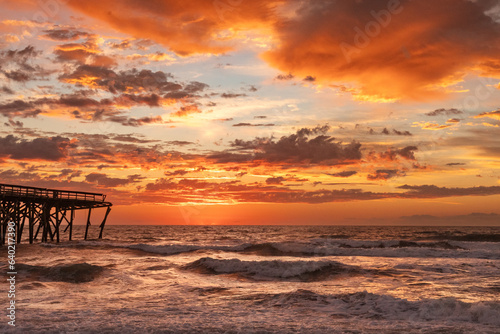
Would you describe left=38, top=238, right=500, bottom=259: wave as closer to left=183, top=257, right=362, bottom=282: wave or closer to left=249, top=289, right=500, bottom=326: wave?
left=183, top=257, right=362, bottom=282: wave

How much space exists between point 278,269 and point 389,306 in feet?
37.6

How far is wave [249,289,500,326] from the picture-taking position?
40.1ft

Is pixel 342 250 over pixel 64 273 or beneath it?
beneath

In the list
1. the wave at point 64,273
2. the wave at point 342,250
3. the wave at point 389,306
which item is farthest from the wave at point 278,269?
the wave at point 342,250

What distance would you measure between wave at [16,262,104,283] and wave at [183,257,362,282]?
22.1ft

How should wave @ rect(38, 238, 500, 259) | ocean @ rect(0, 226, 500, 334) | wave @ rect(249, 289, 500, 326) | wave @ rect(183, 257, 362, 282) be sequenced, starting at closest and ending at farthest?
1. ocean @ rect(0, 226, 500, 334)
2. wave @ rect(249, 289, 500, 326)
3. wave @ rect(183, 257, 362, 282)
4. wave @ rect(38, 238, 500, 259)

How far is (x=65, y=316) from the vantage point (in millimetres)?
12086

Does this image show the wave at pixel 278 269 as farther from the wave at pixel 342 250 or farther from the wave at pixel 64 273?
the wave at pixel 342 250

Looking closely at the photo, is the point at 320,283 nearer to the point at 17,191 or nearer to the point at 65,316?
the point at 65,316

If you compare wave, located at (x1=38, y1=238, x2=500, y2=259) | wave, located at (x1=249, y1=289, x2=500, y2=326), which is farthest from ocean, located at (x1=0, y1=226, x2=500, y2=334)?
wave, located at (x1=38, y1=238, x2=500, y2=259)

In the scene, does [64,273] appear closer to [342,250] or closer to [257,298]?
[257,298]

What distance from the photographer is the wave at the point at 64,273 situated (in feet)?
65.7

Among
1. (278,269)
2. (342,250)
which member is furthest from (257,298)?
(342,250)

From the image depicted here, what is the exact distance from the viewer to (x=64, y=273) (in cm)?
2106
